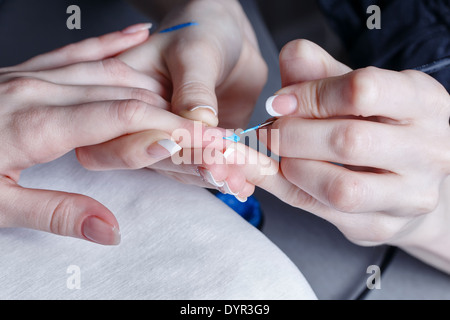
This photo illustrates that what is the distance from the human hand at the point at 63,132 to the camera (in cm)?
55

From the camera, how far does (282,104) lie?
0.56m

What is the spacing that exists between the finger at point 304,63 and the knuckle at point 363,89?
0.08m

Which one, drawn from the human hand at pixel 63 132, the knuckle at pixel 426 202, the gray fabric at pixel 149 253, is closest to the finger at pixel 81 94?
the human hand at pixel 63 132

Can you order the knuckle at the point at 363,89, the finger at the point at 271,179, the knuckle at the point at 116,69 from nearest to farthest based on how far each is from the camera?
the knuckle at the point at 363,89
the finger at the point at 271,179
the knuckle at the point at 116,69

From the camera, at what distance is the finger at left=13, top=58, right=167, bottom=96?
27.1 inches

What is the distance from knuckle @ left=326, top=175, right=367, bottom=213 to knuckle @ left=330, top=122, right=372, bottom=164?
30 mm

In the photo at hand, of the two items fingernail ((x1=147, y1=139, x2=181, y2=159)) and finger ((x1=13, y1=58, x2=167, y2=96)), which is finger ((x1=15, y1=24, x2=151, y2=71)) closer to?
finger ((x1=13, y1=58, x2=167, y2=96))

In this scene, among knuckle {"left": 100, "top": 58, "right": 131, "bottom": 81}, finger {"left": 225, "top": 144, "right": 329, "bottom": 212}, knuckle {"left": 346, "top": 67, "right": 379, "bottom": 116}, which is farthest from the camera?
knuckle {"left": 100, "top": 58, "right": 131, "bottom": 81}

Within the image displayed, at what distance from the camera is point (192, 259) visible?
54cm

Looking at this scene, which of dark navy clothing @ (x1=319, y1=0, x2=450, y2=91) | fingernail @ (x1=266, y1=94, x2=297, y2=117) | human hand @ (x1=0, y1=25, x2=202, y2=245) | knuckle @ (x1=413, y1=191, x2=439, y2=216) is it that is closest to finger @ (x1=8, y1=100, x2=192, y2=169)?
human hand @ (x1=0, y1=25, x2=202, y2=245)

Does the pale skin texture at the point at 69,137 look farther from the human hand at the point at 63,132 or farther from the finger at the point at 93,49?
the finger at the point at 93,49

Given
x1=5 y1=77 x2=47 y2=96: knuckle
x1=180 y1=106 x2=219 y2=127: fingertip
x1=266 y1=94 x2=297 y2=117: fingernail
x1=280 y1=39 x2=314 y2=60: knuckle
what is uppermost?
x1=280 y1=39 x2=314 y2=60: knuckle

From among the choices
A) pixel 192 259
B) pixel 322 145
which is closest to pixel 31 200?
pixel 192 259
